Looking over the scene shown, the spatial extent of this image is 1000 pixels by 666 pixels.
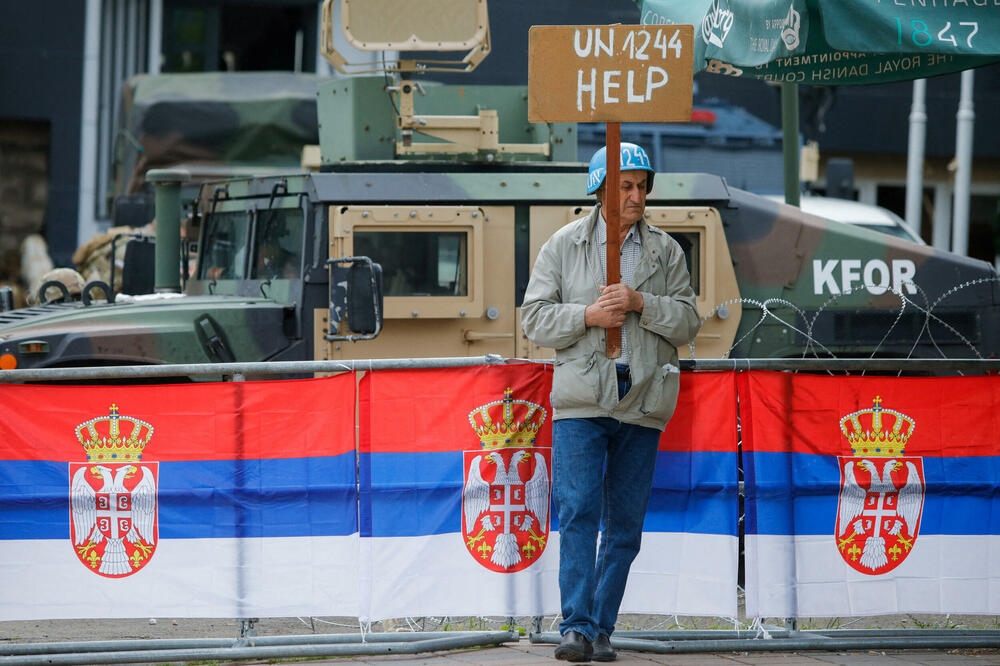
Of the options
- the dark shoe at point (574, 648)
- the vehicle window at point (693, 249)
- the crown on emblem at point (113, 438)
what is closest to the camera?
the dark shoe at point (574, 648)

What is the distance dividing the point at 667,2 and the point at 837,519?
2.57m

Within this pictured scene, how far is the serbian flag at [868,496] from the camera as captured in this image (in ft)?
18.1

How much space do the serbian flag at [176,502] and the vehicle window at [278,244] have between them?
2139mm

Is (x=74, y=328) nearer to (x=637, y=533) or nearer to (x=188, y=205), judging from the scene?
(x=188, y=205)

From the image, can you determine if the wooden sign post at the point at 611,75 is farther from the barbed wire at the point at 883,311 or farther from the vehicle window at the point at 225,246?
the vehicle window at the point at 225,246

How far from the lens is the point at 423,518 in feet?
17.7

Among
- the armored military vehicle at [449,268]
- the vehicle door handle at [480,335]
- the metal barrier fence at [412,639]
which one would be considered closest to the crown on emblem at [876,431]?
the metal barrier fence at [412,639]

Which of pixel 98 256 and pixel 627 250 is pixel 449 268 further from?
pixel 98 256

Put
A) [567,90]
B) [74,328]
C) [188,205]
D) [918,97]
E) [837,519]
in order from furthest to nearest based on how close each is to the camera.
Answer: [918,97]
[188,205]
[74,328]
[837,519]
[567,90]

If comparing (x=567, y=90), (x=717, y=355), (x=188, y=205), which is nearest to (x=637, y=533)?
(x=567, y=90)

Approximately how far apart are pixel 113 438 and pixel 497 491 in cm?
155

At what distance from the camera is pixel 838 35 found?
17.6 ft

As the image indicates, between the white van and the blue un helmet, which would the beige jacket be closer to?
the blue un helmet

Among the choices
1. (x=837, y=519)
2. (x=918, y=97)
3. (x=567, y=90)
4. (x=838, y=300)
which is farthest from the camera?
(x=918, y=97)
